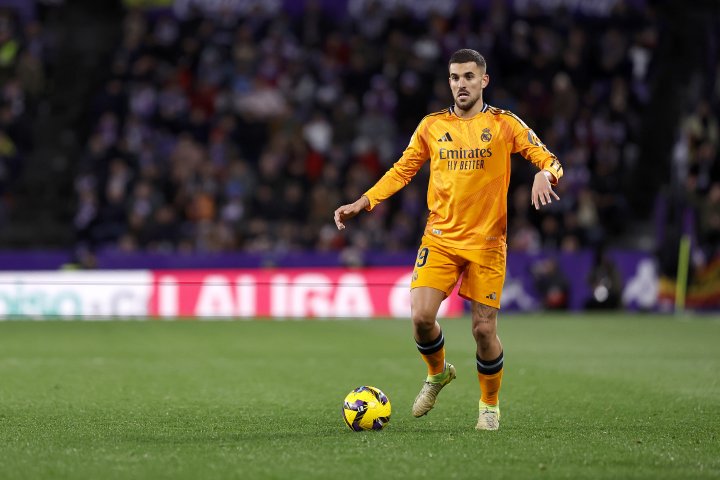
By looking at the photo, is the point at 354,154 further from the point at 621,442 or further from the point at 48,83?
the point at 621,442

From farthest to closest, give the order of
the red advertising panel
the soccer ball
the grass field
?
the red advertising panel → the soccer ball → the grass field

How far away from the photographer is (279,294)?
70.4ft

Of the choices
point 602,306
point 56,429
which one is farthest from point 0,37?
point 56,429

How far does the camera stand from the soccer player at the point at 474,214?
8102 mm

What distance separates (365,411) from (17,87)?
18778mm

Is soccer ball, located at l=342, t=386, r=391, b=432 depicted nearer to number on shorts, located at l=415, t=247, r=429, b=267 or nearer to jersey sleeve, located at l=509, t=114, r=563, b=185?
number on shorts, located at l=415, t=247, r=429, b=267

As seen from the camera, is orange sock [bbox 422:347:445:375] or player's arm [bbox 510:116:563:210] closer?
player's arm [bbox 510:116:563:210]

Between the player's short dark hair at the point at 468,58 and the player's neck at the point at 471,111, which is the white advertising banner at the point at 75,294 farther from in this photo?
the player's short dark hair at the point at 468,58

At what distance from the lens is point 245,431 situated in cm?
792

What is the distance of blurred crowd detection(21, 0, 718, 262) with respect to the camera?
23.2 m

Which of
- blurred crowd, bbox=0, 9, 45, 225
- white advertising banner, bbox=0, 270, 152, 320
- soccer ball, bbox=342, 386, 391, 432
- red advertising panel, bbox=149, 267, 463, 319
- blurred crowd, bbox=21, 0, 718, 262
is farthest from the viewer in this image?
blurred crowd, bbox=0, 9, 45, 225

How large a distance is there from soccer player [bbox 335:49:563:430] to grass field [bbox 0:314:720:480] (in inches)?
27.3

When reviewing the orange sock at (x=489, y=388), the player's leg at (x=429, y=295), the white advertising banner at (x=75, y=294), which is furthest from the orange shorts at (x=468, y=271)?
the white advertising banner at (x=75, y=294)

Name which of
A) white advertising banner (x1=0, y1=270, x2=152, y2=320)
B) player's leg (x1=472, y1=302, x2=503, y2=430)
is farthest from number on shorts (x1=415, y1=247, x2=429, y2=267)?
white advertising banner (x1=0, y1=270, x2=152, y2=320)
